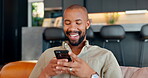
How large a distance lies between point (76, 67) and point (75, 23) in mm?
225

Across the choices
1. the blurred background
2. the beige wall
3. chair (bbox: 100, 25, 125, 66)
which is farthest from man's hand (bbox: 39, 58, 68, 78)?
the beige wall

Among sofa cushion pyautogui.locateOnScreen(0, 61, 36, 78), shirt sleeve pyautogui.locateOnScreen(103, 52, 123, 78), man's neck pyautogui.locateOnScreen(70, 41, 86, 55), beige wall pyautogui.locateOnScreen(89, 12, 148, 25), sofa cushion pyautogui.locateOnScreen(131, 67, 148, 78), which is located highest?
beige wall pyautogui.locateOnScreen(89, 12, 148, 25)

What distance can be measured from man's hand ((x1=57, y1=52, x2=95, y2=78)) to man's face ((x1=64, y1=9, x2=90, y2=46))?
162 mm

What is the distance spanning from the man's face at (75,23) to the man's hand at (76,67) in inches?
6.4

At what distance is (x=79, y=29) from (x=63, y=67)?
0.72 ft

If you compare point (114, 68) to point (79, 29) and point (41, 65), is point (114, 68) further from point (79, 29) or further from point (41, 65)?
point (41, 65)

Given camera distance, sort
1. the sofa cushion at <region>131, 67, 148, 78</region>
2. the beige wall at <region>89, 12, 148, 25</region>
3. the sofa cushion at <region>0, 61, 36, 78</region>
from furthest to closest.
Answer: the beige wall at <region>89, 12, 148, 25</region> → the sofa cushion at <region>0, 61, 36, 78</region> → the sofa cushion at <region>131, 67, 148, 78</region>

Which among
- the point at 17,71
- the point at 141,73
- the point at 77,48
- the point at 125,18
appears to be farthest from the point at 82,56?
the point at 125,18

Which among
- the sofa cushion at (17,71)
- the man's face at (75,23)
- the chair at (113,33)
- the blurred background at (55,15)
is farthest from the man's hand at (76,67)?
the blurred background at (55,15)

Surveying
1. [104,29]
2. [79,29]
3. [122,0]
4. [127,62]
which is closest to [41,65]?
[79,29]

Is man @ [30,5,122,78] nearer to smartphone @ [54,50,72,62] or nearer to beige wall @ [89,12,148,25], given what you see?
smartphone @ [54,50,72,62]

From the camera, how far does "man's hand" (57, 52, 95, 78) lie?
83 cm

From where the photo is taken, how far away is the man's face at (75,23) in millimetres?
951

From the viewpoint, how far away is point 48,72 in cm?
91
